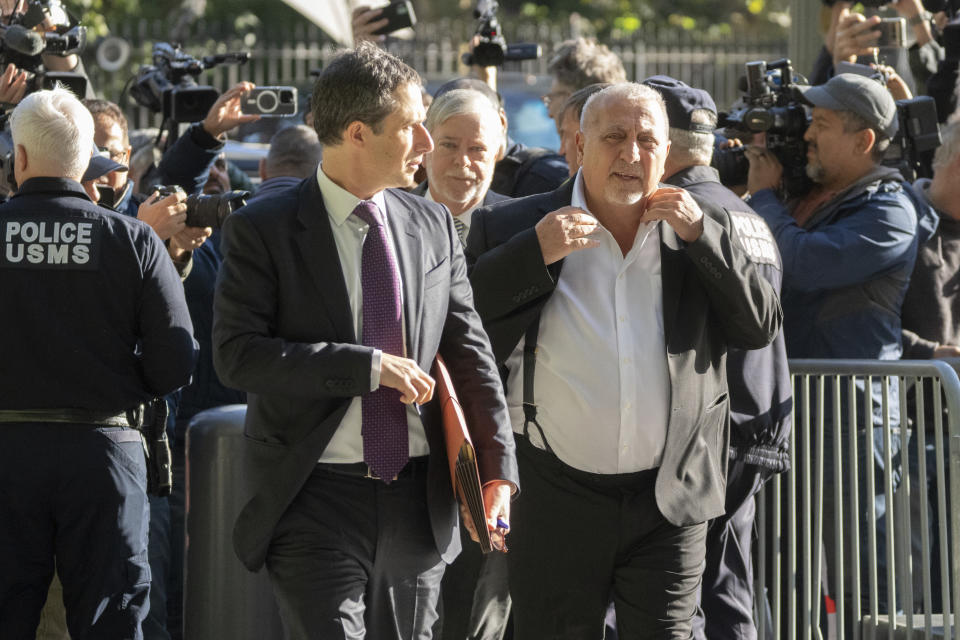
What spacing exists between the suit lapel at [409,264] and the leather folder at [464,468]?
0.64 ft

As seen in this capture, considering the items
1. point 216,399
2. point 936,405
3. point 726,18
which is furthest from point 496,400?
point 726,18

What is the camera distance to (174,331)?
14.7ft

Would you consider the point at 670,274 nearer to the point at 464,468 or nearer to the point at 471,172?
the point at 464,468

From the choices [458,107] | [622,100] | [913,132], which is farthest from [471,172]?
[913,132]

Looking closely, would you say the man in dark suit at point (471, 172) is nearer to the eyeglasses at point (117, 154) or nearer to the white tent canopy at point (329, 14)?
the eyeglasses at point (117, 154)

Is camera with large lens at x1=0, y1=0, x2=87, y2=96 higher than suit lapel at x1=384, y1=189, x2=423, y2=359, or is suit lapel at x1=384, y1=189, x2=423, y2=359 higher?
camera with large lens at x1=0, y1=0, x2=87, y2=96

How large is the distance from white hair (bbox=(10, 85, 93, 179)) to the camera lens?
177cm

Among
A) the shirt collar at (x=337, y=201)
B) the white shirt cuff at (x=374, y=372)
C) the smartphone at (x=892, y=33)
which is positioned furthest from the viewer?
the smartphone at (x=892, y=33)

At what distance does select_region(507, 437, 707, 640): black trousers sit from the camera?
402cm

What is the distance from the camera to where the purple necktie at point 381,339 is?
11.2 ft

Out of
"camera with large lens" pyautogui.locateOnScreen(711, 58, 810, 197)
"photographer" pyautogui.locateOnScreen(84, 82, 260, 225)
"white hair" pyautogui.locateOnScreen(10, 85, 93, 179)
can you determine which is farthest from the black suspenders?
"photographer" pyautogui.locateOnScreen(84, 82, 260, 225)

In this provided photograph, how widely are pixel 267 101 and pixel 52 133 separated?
1.89 m

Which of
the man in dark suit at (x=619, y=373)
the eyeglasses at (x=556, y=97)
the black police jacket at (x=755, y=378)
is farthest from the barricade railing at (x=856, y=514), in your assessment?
the eyeglasses at (x=556, y=97)

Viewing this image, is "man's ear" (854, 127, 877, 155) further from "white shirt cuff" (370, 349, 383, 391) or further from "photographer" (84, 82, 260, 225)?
"white shirt cuff" (370, 349, 383, 391)
